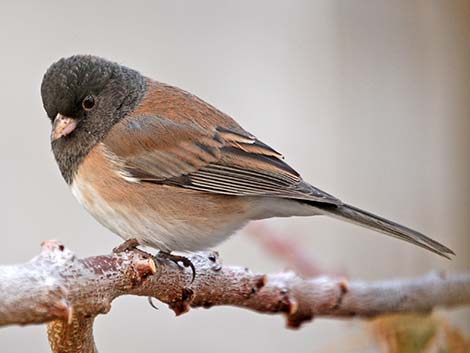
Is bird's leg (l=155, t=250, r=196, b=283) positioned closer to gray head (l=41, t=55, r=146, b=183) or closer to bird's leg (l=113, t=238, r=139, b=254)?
bird's leg (l=113, t=238, r=139, b=254)

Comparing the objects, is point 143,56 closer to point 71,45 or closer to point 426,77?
point 71,45

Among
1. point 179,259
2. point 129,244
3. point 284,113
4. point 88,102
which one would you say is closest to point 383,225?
point 179,259

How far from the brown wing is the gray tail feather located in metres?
0.05

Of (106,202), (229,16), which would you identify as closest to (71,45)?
(229,16)

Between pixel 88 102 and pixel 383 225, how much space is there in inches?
33.7

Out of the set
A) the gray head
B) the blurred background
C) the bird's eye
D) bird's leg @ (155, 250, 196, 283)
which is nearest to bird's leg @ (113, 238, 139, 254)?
bird's leg @ (155, 250, 196, 283)

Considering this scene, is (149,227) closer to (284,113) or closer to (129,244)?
(129,244)

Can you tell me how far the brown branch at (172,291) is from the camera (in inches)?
49.8

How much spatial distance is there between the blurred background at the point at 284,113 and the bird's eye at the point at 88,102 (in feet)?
3.62

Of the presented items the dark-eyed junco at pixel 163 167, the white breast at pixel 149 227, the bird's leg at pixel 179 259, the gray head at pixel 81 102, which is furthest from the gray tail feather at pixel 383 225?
the gray head at pixel 81 102

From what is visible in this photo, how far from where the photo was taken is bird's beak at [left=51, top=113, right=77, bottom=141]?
2.19m

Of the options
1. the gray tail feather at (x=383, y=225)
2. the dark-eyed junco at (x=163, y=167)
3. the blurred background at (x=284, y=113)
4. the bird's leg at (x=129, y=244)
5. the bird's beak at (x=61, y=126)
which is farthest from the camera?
the blurred background at (x=284, y=113)

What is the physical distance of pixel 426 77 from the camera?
13.1ft

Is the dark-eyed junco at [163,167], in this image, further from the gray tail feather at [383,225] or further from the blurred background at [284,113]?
the blurred background at [284,113]
